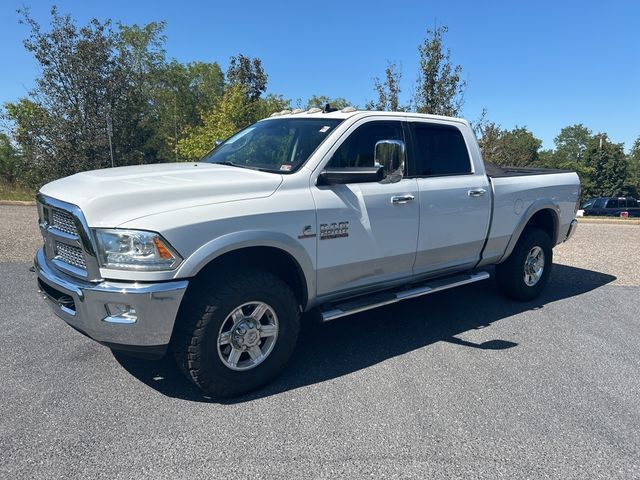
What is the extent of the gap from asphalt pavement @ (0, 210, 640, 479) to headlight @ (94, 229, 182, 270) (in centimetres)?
101

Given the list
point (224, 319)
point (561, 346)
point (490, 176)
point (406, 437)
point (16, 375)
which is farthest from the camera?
point (490, 176)

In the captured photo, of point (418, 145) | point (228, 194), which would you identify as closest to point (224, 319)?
point (228, 194)

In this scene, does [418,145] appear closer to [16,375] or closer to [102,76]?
[16,375]

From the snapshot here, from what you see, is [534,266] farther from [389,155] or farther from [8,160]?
[8,160]

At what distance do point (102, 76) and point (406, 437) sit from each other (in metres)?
18.0

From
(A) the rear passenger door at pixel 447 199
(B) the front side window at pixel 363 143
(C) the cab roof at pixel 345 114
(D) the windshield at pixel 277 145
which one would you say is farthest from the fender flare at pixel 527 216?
(D) the windshield at pixel 277 145

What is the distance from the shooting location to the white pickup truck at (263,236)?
290 cm

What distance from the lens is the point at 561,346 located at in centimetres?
436

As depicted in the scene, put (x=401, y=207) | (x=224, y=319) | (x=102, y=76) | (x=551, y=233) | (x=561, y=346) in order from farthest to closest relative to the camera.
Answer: (x=102, y=76)
(x=551, y=233)
(x=561, y=346)
(x=401, y=207)
(x=224, y=319)

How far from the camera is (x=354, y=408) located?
320cm

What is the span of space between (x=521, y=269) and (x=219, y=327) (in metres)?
3.81

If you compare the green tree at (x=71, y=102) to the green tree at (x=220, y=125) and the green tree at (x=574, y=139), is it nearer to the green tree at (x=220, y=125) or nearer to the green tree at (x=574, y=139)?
the green tree at (x=220, y=125)

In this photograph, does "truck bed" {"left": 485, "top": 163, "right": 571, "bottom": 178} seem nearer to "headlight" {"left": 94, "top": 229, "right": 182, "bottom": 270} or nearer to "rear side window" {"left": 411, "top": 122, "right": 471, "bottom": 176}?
"rear side window" {"left": 411, "top": 122, "right": 471, "bottom": 176}

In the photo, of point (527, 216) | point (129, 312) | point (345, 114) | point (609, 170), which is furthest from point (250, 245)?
point (609, 170)
